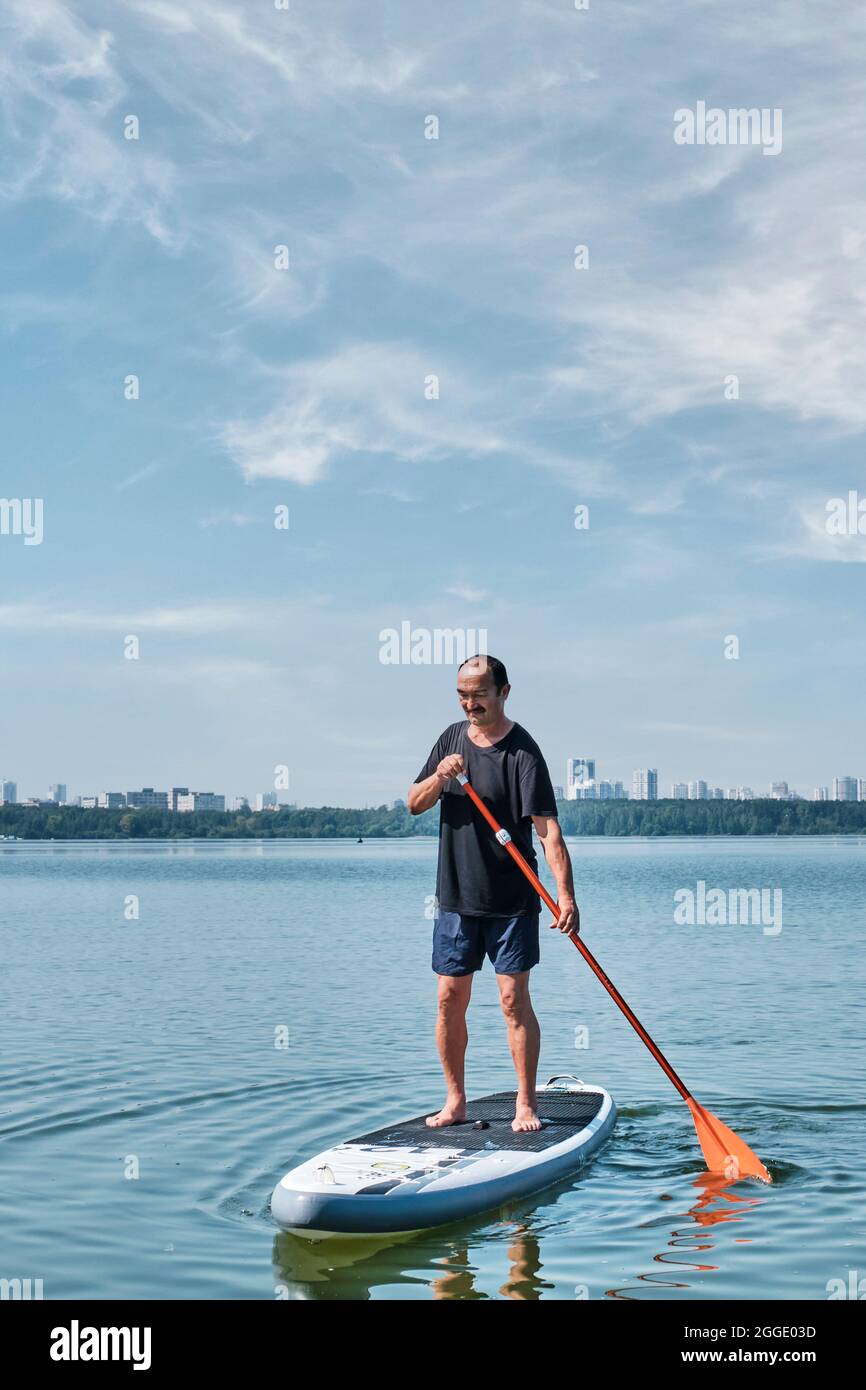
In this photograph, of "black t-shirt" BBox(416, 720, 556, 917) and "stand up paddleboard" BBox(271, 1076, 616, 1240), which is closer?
"stand up paddleboard" BBox(271, 1076, 616, 1240)

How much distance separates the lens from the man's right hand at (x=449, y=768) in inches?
296

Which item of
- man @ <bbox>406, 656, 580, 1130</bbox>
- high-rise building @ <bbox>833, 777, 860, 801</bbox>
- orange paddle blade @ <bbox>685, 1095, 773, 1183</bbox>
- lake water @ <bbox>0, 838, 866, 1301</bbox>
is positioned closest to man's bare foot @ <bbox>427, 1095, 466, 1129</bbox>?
man @ <bbox>406, 656, 580, 1130</bbox>

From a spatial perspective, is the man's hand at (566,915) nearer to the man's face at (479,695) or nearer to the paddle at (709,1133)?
the paddle at (709,1133)

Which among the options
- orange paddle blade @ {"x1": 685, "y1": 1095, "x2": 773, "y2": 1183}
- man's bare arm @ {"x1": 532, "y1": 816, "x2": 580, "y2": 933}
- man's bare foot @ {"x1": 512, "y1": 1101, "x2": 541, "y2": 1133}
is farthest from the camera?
man's bare foot @ {"x1": 512, "y1": 1101, "x2": 541, "y2": 1133}

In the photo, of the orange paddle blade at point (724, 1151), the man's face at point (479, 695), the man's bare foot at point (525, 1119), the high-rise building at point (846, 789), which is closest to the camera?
the man's face at point (479, 695)

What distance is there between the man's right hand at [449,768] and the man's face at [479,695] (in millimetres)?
277

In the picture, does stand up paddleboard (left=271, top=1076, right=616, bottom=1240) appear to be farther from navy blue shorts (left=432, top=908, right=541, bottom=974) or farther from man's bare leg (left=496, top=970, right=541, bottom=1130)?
navy blue shorts (left=432, top=908, right=541, bottom=974)

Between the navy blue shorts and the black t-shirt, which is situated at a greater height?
the black t-shirt

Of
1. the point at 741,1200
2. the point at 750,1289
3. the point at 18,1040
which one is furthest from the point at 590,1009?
the point at 750,1289

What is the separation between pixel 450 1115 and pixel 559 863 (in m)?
1.84

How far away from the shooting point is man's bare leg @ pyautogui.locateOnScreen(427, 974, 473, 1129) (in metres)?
7.75

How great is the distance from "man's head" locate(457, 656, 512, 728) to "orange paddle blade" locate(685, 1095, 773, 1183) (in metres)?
2.73

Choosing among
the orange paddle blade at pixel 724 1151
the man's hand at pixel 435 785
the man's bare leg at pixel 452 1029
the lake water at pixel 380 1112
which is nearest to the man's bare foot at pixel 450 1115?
the man's bare leg at pixel 452 1029

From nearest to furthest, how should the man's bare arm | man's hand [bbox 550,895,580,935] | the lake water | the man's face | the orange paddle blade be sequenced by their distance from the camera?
the lake water
the man's bare arm
man's hand [bbox 550,895,580,935]
the man's face
the orange paddle blade
